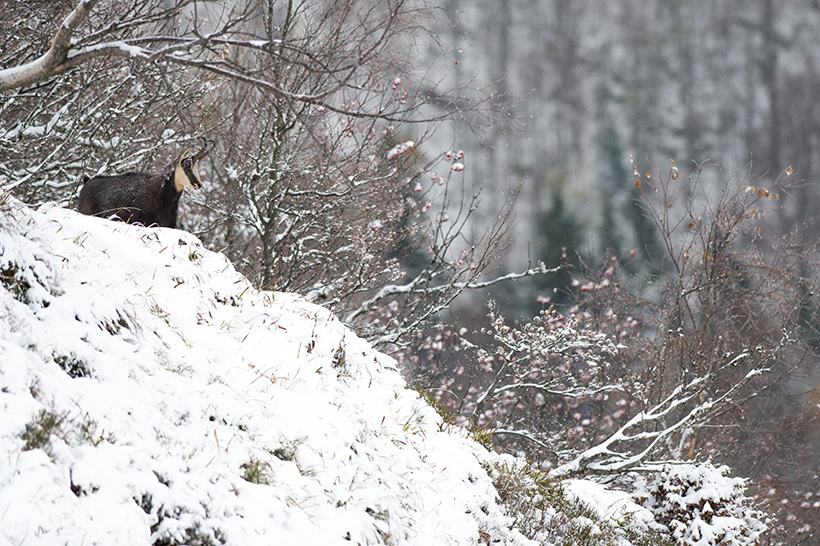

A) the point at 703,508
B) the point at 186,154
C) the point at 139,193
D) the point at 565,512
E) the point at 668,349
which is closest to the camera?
the point at 186,154

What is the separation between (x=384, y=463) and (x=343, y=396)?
2.18 feet

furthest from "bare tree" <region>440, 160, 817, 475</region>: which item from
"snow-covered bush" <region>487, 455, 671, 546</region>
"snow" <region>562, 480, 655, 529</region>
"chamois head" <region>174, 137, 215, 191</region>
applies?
"chamois head" <region>174, 137, 215, 191</region>

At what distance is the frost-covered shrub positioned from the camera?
258 inches

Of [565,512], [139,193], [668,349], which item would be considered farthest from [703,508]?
[139,193]

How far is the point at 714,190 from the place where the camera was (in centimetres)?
2698

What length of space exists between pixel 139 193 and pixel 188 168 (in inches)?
20.7

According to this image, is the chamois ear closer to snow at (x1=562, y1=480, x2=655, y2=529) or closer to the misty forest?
the misty forest

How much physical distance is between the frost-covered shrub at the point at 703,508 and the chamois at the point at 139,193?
6.61m

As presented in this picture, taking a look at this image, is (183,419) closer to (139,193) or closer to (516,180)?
(139,193)

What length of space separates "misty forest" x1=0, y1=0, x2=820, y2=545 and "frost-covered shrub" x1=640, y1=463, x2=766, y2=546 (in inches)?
2.6

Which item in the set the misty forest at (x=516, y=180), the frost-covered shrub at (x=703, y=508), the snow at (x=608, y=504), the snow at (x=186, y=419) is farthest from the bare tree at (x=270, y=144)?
the frost-covered shrub at (x=703, y=508)

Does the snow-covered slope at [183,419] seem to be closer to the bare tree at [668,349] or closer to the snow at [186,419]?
the snow at [186,419]

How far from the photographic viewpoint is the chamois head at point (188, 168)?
4.92 meters

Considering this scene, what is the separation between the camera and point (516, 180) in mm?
14664
